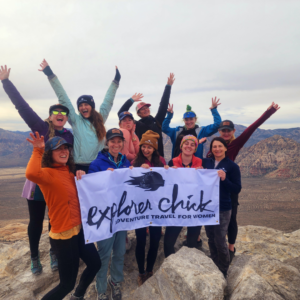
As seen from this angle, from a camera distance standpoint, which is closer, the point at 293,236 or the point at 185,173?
the point at 185,173

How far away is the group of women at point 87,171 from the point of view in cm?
282

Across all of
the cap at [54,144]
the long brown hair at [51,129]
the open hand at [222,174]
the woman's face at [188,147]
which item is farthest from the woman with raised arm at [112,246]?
the open hand at [222,174]

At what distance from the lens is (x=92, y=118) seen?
3.99m

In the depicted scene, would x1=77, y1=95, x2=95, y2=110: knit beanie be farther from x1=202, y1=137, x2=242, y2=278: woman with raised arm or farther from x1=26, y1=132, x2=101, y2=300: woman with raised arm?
x1=202, y1=137, x2=242, y2=278: woman with raised arm

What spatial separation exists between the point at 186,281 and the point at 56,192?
227 cm

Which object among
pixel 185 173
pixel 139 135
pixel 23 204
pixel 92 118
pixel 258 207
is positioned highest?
pixel 92 118

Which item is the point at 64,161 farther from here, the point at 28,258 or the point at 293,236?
the point at 293,236

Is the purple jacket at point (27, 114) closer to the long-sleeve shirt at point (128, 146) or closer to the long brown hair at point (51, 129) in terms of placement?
the long brown hair at point (51, 129)

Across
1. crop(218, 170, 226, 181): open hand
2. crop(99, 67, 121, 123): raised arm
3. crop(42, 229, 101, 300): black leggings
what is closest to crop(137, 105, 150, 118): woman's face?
crop(99, 67, 121, 123): raised arm

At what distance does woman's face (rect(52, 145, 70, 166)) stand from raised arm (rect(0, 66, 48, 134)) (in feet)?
2.88

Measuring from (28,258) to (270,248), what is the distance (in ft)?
23.5

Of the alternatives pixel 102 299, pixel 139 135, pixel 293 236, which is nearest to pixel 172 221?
pixel 102 299

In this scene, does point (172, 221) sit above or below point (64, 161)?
below

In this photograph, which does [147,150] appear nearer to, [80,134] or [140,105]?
[80,134]
